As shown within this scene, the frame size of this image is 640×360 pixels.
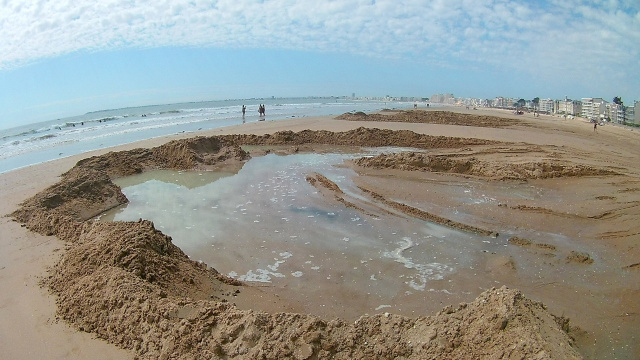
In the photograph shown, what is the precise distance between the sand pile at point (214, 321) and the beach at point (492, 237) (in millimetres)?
46

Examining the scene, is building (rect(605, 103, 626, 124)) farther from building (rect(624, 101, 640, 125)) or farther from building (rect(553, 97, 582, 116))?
building (rect(553, 97, 582, 116))

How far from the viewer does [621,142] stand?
18.3 m

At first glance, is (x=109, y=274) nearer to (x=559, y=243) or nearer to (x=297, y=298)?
(x=297, y=298)

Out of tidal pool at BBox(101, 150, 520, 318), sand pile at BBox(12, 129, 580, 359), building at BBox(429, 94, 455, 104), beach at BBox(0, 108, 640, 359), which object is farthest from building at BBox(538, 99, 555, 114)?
sand pile at BBox(12, 129, 580, 359)

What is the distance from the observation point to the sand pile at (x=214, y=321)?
3061 millimetres

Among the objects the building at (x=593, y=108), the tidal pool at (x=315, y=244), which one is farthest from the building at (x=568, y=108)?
the tidal pool at (x=315, y=244)

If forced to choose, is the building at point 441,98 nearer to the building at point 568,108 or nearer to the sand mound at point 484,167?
the building at point 568,108

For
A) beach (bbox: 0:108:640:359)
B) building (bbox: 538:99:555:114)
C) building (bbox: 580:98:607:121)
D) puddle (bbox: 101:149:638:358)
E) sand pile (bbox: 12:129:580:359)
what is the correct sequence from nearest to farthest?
1. sand pile (bbox: 12:129:580:359)
2. beach (bbox: 0:108:640:359)
3. puddle (bbox: 101:149:638:358)
4. building (bbox: 580:98:607:121)
5. building (bbox: 538:99:555:114)

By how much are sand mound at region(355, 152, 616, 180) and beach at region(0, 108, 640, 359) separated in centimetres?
3

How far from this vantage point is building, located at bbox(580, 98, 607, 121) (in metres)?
38.5

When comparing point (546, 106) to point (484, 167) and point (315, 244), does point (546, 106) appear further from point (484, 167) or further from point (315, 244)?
point (315, 244)

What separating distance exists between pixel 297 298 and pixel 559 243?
4.61 meters

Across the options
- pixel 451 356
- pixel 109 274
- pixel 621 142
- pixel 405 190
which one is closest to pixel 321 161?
pixel 405 190

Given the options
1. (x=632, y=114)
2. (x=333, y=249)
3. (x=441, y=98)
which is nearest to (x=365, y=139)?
(x=333, y=249)
